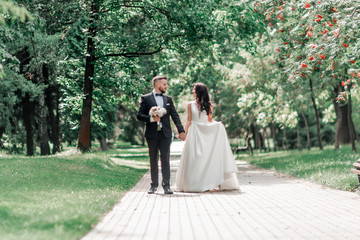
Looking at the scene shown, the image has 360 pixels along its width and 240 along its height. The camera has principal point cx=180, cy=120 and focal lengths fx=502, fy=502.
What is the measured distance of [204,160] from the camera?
1142cm

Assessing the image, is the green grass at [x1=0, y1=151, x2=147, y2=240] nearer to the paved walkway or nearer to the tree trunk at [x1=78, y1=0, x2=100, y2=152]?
the paved walkway

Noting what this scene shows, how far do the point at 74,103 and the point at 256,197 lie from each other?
1311 cm

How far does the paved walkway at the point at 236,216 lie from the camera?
6.34 m

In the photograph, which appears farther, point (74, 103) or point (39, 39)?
point (74, 103)

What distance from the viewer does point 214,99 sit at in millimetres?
36531

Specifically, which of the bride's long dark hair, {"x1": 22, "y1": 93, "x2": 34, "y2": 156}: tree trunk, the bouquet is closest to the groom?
the bouquet

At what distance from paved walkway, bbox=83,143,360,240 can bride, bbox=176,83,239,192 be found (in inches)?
15.9

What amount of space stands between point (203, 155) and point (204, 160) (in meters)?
0.12

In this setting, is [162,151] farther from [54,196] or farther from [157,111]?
[54,196]

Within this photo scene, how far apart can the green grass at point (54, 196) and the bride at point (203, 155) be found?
1593mm

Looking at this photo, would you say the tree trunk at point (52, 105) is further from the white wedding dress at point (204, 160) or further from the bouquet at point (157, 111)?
A: the bouquet at point (157, 111)

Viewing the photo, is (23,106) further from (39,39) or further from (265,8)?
(265,8)

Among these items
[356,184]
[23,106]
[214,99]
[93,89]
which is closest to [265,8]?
[356,184]

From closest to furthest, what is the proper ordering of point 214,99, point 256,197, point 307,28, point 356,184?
1. point 256,197
2. point 356,184
3. point 307,28
4. point 214,99
